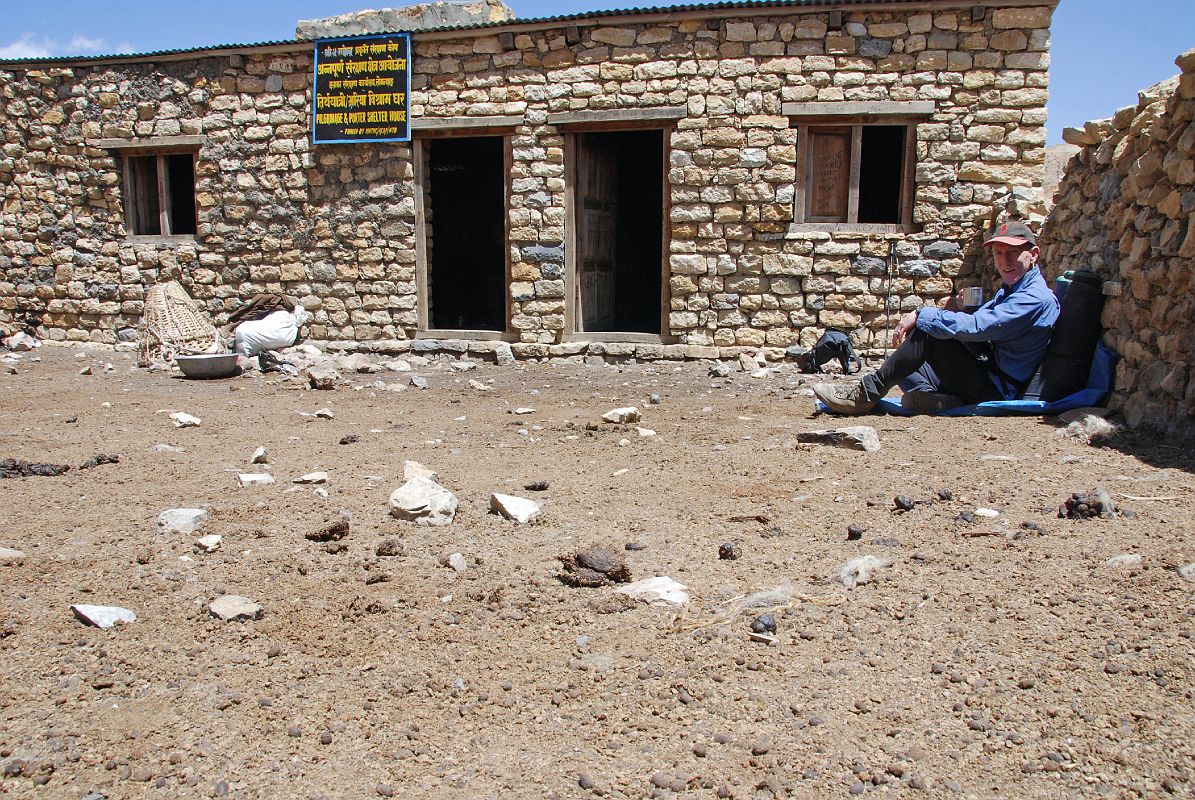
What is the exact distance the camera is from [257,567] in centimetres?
334

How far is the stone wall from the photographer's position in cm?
448

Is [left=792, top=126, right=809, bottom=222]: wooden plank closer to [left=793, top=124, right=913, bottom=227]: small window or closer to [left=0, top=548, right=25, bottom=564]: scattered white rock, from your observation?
[left=793, top=124, right=913, bottom=227]: small window

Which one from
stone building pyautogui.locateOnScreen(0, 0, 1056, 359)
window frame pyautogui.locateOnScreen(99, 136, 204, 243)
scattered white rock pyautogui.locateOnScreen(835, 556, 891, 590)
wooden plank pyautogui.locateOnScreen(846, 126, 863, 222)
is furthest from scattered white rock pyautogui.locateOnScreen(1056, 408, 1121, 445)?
window frame pyautogui.locateOnScreen(99, 136, 204, 243)

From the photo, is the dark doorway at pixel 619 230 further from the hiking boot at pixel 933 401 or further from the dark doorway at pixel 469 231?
the hiking boot at pixel 933 401

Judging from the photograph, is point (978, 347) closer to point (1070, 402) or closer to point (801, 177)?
point (1070, 402)

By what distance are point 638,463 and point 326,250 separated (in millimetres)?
6383

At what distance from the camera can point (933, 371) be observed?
18.7ft

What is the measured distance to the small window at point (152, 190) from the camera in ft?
34.9

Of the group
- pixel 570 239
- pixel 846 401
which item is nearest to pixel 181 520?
pixel 846 401

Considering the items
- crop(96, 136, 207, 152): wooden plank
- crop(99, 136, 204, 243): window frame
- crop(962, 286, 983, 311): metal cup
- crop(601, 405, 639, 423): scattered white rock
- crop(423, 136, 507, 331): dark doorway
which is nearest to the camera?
crop(601, 405, 639, 423): scattered white rock

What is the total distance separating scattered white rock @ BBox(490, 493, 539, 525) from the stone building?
5327mm

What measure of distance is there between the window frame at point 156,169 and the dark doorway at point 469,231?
350 cm

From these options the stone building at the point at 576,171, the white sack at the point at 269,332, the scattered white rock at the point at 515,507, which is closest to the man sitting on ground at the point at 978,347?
the scattered white rock at the point at 515,507

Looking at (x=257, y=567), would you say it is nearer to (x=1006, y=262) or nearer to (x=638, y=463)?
(x=638, y=463)
